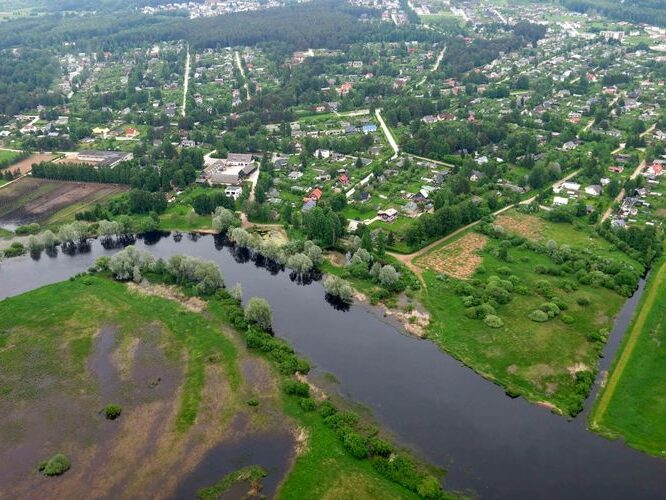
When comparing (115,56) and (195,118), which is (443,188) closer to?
(195,118)

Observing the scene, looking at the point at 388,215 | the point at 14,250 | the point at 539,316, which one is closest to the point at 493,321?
the point at 539,316

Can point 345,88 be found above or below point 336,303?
below

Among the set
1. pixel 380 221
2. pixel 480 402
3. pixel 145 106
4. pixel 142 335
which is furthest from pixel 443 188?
pixel 145 106

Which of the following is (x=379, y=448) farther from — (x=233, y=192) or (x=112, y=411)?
(x=233, y=192)

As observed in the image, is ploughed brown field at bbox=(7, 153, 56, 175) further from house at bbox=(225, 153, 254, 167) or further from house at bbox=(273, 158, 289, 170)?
house at bbox=(273, 158, 289, 170)

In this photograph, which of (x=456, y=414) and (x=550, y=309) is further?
(x=550, y=309)

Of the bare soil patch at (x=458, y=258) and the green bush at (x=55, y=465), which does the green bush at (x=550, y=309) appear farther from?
the green bush at (x=55, y=465)
